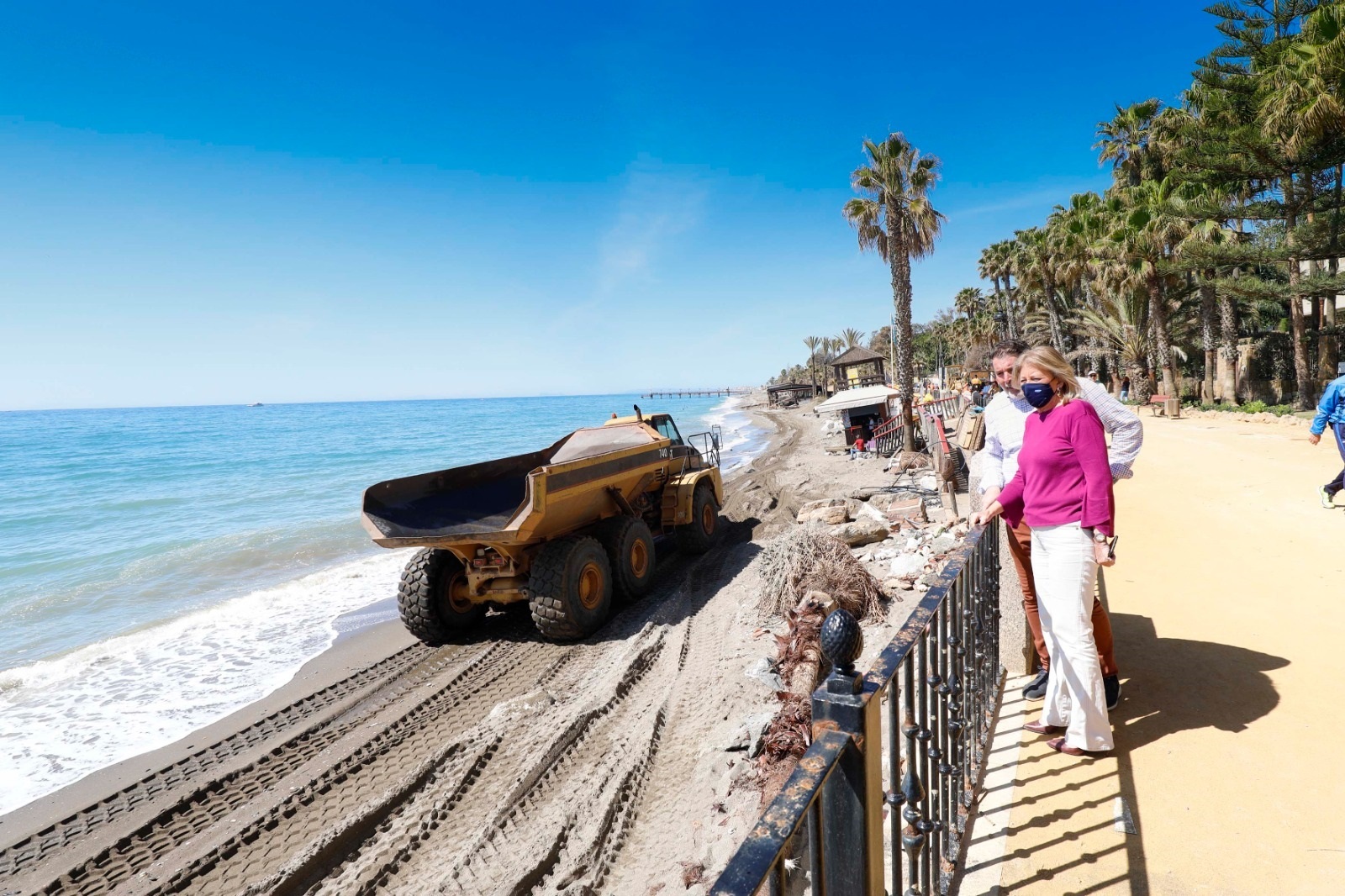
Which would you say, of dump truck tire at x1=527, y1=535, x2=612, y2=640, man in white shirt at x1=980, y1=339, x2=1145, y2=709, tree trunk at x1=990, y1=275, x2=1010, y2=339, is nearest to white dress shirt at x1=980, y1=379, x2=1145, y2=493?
man in white shirt at x1=980, y1=339, x2=1145, y2=709

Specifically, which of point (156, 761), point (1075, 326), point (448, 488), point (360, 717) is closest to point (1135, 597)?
point (360, 717)

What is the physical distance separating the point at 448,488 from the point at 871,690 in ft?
23.9

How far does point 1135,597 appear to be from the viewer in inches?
195

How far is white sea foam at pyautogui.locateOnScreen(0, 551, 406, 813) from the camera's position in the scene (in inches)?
217

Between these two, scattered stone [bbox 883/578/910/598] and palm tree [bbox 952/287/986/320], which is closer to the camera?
scattered stone [bbox 883/578/910/598]

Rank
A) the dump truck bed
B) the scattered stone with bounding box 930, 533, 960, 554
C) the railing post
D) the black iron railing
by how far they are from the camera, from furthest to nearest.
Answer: the scattered stone with bounding box 930, 533, 960, 554, the dump truck bed, the railing post, the black iron railing

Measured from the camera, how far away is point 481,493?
827 centimetres

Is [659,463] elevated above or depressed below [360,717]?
above

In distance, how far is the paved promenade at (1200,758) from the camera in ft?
7.26

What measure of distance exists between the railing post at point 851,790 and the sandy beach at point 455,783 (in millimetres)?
2317

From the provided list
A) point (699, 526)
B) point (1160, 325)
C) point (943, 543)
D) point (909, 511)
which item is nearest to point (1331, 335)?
point (1160, 325)

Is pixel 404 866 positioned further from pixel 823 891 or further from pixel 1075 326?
pixel 1075 326

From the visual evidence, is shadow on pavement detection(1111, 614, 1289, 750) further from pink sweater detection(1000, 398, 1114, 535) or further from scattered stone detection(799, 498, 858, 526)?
scattered stone detection(799, 498, 858, 526)

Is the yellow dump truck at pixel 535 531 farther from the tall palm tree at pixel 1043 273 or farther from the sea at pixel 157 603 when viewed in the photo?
the tall palm tree at pixel 1043 273
